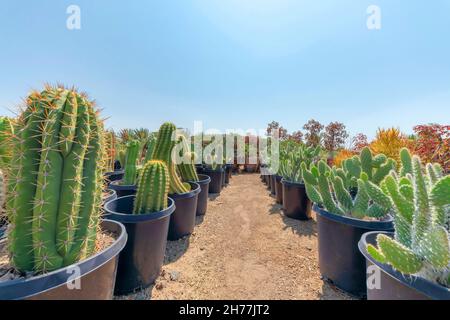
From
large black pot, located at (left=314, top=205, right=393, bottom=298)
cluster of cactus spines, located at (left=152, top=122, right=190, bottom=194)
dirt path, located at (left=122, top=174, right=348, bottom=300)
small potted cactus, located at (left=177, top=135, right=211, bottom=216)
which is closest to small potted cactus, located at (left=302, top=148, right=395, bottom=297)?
large black pot, located at (left=314, top=205, right=393, bottom=298)

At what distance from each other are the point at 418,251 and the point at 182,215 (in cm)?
170

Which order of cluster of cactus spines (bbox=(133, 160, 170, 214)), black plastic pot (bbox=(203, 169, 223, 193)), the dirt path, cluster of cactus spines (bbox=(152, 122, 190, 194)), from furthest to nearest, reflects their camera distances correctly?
1. black plastic pot (bbox=(203, 169, 223, 193))
2. cluster of cactus spines (bbox=(152, 122, 190, 194))
3. cluster of cactus spines (bbox=(133, 160, 170, 214))
4. the dirt path

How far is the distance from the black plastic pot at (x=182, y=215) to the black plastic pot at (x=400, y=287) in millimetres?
1476

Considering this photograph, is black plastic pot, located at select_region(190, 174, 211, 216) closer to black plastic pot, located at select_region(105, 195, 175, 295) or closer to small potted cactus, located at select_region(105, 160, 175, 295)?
small potted cactus, located at select_region(105, 160, 175, 295)

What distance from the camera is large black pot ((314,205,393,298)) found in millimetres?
1299

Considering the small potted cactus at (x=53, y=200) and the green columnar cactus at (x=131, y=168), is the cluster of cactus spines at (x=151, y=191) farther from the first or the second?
the green columnar cactus at (x=131, y=168)

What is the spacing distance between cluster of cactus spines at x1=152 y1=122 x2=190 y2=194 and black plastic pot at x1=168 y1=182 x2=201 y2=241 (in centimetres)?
14

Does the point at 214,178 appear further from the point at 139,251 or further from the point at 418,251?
the point at 418,251

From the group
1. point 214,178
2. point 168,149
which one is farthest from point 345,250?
point 214,178

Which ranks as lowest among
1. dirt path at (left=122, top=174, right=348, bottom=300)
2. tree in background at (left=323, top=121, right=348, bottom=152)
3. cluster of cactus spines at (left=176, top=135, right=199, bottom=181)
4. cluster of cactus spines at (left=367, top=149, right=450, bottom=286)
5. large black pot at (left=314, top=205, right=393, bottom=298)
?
dirt path at (left=122, top=174, right=348, bottom=300)

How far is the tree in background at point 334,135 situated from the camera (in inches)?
287

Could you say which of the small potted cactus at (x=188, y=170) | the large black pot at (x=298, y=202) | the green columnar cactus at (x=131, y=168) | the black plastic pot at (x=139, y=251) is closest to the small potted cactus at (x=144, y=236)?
the black plastic pot at (x=139, y=251)

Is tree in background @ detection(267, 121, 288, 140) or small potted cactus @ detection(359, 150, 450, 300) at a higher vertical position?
tree in background @ detection(267, 121, 288, 140)
